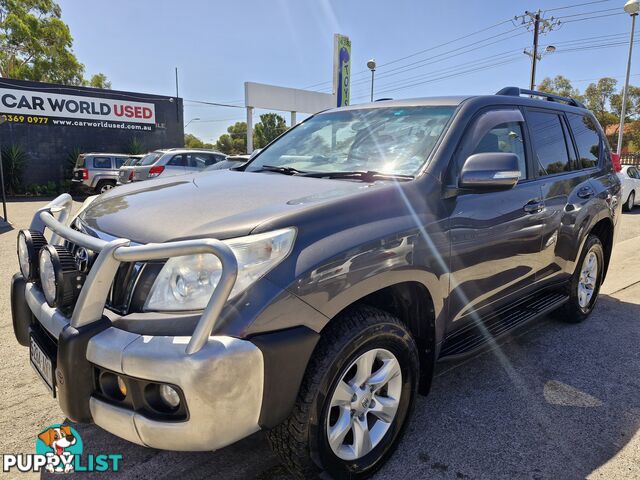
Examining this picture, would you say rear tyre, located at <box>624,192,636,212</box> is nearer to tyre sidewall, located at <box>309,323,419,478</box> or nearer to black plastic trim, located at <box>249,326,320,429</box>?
tyre sidewall, located at <box>309,323,419,478</box>

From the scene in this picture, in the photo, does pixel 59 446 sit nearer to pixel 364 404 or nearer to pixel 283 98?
pixel 364 404

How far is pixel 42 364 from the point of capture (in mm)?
1990

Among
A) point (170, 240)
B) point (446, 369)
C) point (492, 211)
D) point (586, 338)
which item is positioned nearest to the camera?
point (170, 240)

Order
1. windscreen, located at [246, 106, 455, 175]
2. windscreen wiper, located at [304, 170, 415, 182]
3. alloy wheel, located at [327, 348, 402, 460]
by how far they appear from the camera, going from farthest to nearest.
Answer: windscreen, located at [246, 106, 455, 175] < windscreen wiper, located at [304, 170, 415, 182] < alloy wheel, located at [327, 348, 402, 460]

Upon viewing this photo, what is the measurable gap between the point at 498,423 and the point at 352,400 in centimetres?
110

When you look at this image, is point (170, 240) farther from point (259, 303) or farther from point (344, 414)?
point (344, 414)

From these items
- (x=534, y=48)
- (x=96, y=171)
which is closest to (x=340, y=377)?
(x=96, y=171)

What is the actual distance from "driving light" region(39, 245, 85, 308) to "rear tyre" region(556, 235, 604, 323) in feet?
12.3

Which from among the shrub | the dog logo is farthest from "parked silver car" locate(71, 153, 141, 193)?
the dog logo

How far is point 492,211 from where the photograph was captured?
9.02 feet

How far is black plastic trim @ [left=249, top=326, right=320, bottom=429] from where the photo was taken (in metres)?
1.65

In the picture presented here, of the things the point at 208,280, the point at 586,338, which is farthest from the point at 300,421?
the point at 586,338

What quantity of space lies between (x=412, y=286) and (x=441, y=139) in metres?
0.87

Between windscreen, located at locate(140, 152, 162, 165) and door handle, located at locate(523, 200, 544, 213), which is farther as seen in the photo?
windscreen, located at locate(140, 152, 162, 165)
